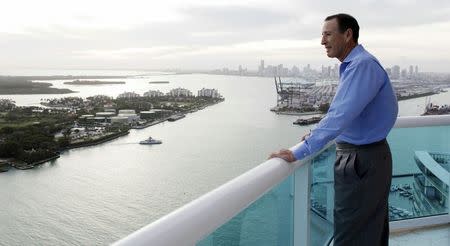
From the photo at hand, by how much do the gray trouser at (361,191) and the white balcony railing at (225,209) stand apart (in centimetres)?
8

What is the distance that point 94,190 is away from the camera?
20.2 meters

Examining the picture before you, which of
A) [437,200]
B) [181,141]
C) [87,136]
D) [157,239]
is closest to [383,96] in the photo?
[157,239]

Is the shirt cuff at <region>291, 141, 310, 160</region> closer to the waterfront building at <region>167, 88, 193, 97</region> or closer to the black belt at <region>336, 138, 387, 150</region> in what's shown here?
the black belt at <region>336, 138, 387, 150</region>

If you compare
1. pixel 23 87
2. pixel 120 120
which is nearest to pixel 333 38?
pixel 120 120

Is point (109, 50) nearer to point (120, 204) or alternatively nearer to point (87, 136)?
point (87, 136)

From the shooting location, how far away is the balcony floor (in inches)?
54.4

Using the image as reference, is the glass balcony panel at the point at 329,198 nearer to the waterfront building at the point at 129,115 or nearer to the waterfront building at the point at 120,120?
the waterfront building at the point at 120,120

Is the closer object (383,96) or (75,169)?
(383,96)

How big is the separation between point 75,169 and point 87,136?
5.75 metres

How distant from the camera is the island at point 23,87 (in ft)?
155

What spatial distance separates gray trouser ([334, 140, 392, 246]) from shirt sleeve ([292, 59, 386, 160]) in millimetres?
87

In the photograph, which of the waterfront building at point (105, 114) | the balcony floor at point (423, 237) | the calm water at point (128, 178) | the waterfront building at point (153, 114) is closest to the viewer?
the balcony floor at point (423, 237)

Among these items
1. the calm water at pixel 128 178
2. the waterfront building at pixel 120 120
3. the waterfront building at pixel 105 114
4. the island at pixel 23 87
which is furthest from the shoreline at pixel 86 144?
the island at pixel 23 87

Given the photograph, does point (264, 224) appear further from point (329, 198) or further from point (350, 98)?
point (329, 198)
